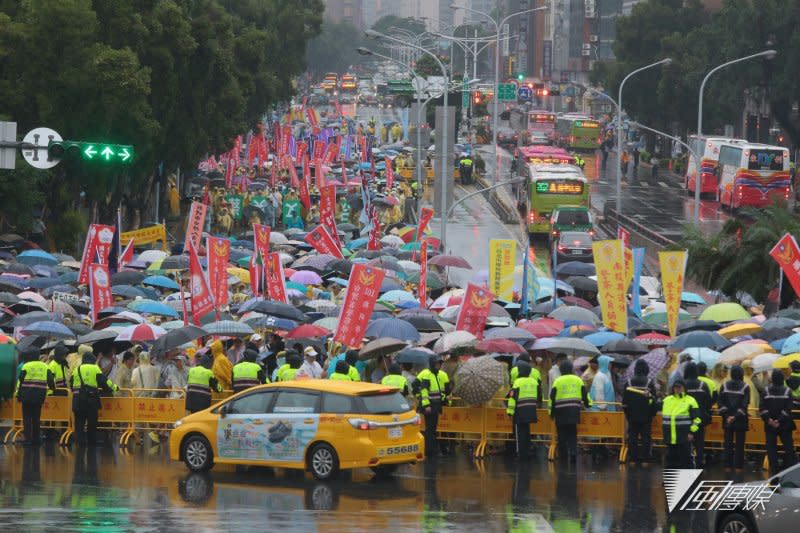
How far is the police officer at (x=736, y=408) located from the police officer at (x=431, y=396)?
3.71 meters

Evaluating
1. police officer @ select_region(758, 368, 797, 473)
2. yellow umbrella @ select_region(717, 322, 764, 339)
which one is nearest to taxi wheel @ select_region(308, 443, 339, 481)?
police officer @ select_region(758, 368, 797, 473)

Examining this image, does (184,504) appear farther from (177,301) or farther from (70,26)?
(70,26)

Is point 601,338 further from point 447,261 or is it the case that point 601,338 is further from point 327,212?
point 327,212

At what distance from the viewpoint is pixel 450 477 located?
1980 cm

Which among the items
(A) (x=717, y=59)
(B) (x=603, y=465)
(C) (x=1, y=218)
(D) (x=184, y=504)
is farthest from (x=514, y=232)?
(D) (x=184, y=504)

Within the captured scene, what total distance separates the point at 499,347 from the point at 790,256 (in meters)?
6.26

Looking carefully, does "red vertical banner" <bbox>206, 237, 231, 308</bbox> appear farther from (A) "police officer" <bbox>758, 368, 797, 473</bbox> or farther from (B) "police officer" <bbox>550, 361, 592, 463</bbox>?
(A) "police officer" <bbox>758, 368, 797, 473</bbox>

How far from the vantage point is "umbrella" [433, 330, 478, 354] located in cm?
2319

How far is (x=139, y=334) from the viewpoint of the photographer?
24.3 m

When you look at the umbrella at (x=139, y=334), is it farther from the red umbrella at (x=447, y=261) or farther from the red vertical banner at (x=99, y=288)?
the red umbrella at (x=447, y=261)

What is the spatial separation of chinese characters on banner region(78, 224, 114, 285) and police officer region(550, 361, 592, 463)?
45.5 ft

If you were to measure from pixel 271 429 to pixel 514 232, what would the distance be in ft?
145

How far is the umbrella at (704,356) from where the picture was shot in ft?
72.6

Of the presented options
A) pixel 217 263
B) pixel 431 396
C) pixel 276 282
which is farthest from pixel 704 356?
pixel 276 282
